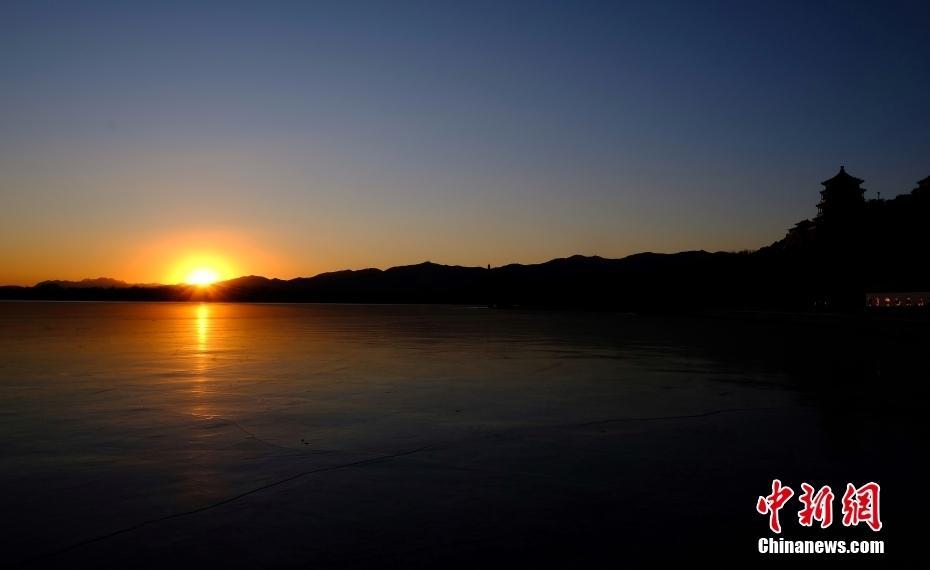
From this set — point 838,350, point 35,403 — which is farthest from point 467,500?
point 838,350

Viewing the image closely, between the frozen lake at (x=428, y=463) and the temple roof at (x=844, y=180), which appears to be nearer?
the frozen lake at (x=428, y=463)

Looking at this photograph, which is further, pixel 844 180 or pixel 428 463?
pixel 844 180

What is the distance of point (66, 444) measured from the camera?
11.6 meters

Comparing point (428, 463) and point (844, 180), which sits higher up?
point (844, 180)

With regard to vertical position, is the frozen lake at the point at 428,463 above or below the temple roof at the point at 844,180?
below

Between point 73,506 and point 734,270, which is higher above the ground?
point 734,270

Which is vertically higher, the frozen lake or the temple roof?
the temple roof

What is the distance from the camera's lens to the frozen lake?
679 centimetres

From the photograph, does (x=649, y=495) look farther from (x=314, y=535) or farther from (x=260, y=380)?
(x=260, y=380)

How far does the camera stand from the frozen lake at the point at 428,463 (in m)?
6.79

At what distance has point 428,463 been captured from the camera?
1021 cm

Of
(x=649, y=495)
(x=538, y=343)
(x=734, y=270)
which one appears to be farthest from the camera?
(x=734, y=270)

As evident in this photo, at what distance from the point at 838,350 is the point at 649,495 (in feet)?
98.0

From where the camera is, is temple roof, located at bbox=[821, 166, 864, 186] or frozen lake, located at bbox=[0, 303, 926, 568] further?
temple roof, located at bbox=[821, 166, 864, 186]
